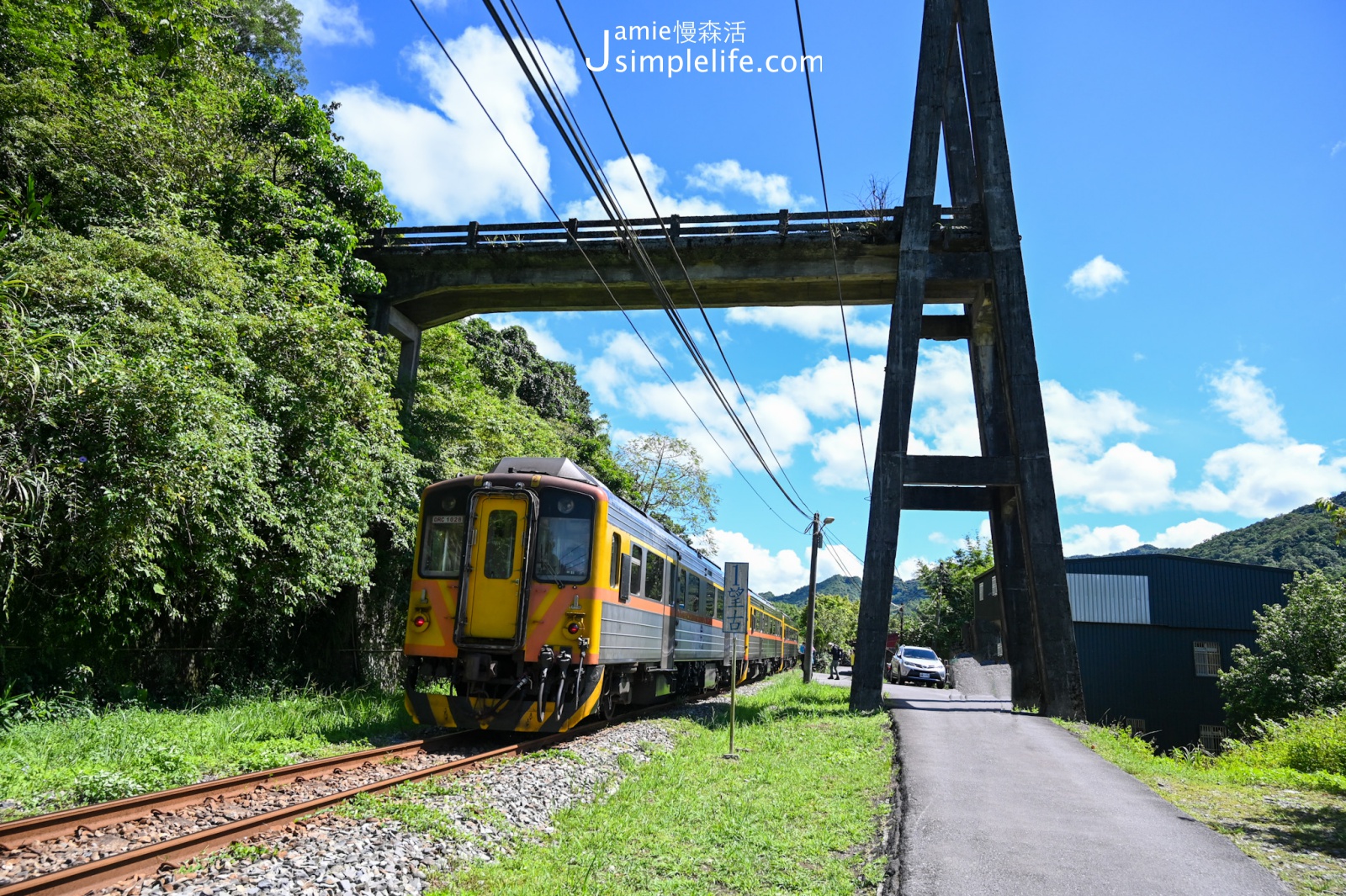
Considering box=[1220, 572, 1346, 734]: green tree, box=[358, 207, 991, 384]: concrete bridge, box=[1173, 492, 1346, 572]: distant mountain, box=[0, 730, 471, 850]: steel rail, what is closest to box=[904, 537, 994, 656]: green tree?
box=[1173, 492, 1346, 572]: distant mountain

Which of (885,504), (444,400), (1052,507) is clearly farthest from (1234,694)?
(444,400)

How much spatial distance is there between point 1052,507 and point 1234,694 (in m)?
15.6

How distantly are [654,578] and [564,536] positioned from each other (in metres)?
2.85

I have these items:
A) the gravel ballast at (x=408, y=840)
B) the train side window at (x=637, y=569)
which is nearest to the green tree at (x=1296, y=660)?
the train side window at (x=637, y=569)

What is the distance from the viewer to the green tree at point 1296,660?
70.9ft

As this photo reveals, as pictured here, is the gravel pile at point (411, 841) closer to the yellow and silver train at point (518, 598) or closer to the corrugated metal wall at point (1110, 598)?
the yellow and silver train at point (518, 598)

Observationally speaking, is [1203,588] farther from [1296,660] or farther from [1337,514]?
[1337,514]

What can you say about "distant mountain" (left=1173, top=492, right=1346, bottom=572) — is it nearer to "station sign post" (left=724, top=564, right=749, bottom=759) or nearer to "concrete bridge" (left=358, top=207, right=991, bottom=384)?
"concrete bridge" (left=358, top=207, right=991, bottom=384)

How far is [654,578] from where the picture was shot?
476 inches

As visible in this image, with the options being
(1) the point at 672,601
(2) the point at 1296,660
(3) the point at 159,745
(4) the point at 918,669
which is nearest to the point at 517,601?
(3) the point at 159,745

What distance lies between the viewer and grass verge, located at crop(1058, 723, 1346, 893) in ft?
18.2

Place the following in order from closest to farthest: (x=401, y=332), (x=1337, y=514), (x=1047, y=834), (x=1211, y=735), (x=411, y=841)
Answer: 1. (x=411, y=841)
2. (x=1047, y=834)
3. (x=1337, y=514)
4. (x=401, y=332)
5. (x=1211, y=735)

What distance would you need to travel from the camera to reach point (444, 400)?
63.6ft

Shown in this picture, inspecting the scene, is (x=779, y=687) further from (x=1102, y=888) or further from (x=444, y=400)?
(x=1102, y=888)
